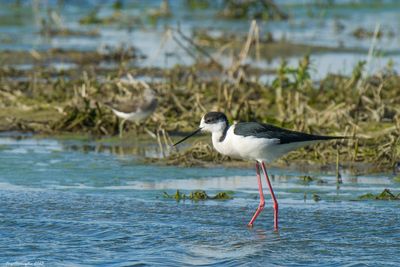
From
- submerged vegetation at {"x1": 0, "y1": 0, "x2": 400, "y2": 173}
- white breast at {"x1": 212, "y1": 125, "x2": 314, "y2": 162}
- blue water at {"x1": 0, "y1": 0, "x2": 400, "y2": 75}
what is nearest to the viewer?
white breast at {"x1": 212, "y1": 125, "x2": 314, "y2": 162}

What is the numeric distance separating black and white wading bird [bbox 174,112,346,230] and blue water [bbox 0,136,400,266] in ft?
1.46

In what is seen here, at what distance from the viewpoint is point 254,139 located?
8.00m

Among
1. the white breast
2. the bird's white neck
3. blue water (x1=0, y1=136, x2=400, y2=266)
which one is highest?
the bird's white neck

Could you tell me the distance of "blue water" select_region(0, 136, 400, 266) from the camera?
6.95m

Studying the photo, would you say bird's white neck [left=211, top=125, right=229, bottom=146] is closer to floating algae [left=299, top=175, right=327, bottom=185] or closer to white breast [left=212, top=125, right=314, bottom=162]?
white breast [left=212, top=125, right=314, bottom=162]

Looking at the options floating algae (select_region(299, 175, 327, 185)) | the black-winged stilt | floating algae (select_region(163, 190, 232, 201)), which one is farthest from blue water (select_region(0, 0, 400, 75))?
floating algae (select_region(163, 190, 232, 201))

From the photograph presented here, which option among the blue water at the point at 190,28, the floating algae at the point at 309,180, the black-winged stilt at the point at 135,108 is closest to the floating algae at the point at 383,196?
the floating algae at the point at 309,180

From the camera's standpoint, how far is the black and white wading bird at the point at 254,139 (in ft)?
26.3

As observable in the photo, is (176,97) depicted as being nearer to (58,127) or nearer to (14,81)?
(58,127)

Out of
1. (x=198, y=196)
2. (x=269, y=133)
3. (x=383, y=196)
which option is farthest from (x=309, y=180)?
(x=269, y=133)

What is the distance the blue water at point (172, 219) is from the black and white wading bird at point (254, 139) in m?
0.44

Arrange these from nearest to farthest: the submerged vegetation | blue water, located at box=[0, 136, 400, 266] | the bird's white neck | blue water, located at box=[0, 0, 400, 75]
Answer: blue water, located at box=[0, 136, 400, 266] < the bird's white neck < the submerged vegetation < blue water, located at box=[0, 0, 400, 75]

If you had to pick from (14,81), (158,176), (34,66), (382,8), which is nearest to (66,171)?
(158,176)

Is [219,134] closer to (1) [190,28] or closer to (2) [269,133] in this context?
(2) [269,133]
